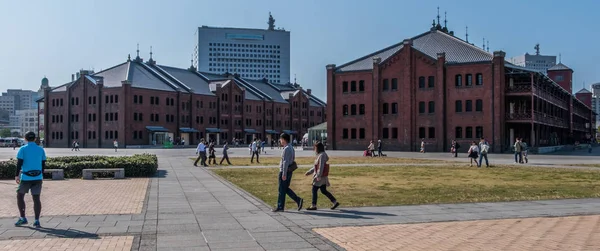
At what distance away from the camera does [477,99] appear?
58.6m

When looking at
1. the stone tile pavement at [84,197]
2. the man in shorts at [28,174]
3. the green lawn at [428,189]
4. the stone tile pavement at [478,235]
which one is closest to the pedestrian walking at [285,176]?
the green lawn at [428,189]

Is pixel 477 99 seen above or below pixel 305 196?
above

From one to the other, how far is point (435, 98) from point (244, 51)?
5544 inches

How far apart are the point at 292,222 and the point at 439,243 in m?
3.20

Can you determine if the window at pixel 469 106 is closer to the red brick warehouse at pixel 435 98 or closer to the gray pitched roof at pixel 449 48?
the red brick warehouse at pixel 435 98

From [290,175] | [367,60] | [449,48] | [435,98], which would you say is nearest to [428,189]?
[290,175]

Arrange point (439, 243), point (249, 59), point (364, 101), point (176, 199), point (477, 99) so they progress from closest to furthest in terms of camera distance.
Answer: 1. point (439, 243)
2. point (176, 199)
3. point (477, 99)
4. point (364, 101)
5. point (249, 59)

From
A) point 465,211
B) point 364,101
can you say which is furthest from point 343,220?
point 364,101

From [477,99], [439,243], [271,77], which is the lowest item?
[439,243]

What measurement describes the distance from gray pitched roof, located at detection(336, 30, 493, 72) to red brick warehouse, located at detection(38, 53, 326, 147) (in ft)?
111

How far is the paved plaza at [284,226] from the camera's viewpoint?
29.4 ft

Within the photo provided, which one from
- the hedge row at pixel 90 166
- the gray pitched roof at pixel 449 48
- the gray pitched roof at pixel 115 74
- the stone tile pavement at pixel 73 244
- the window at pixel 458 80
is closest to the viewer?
the stone tile pavement at pixel 73 244

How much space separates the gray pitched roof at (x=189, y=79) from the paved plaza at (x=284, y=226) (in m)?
82.9

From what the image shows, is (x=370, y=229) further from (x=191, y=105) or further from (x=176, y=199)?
(x=191, y=105)
